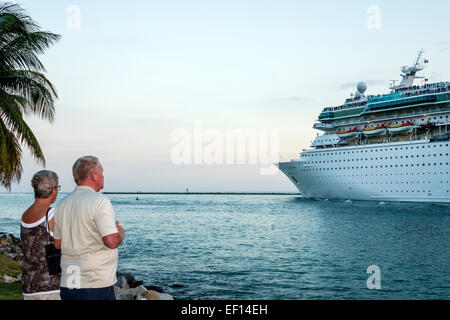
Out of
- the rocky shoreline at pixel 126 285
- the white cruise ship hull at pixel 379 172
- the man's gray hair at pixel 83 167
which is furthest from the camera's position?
the white cruise ship hull at pixel 379 172

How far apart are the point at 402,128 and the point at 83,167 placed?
174 feet

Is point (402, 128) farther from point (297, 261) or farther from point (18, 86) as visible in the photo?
point (18, 86)

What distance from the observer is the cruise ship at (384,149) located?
1823 inches

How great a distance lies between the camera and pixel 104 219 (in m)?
3.44

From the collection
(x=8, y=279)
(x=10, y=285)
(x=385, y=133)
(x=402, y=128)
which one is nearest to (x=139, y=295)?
(x=10, y=285)

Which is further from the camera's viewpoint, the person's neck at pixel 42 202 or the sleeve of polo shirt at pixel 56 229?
the person's neck at pixel 42 202

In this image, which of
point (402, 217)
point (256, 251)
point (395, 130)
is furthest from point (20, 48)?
point (395, 130)

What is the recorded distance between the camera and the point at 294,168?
191 ft

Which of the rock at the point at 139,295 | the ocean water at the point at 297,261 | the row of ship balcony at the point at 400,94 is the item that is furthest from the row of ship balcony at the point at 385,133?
the rock at the point at 139,295

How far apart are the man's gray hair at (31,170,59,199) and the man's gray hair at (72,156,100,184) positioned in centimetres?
69

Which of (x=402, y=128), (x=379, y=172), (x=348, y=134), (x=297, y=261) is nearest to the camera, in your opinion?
(x=297, y=261)

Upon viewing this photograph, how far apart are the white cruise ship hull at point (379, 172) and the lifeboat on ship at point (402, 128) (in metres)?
3.09

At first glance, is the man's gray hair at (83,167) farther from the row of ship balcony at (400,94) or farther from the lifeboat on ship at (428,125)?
the row of ship balcony at (400,94)
